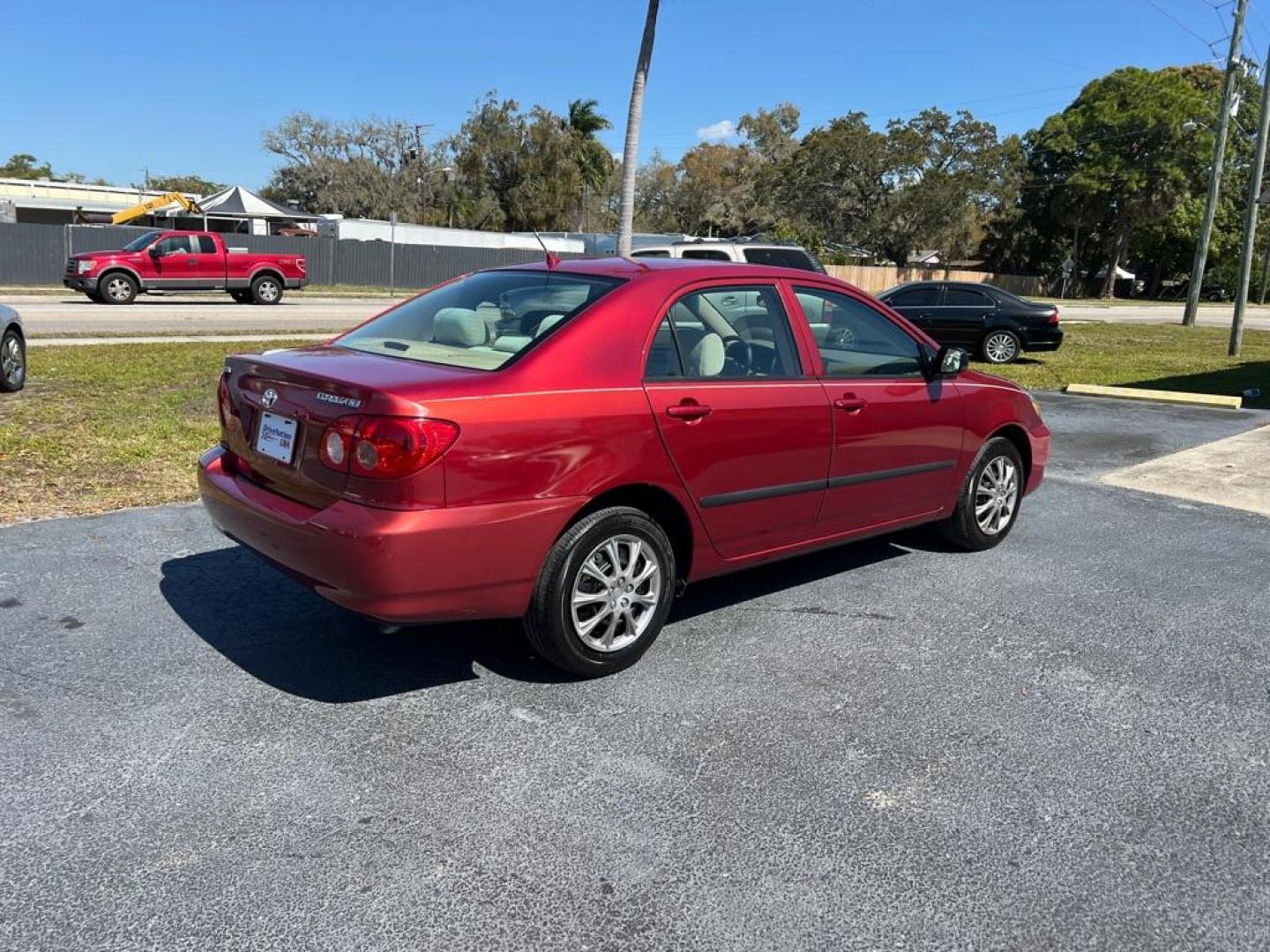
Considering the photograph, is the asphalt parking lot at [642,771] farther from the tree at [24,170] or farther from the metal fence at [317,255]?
the tree at [24,170]

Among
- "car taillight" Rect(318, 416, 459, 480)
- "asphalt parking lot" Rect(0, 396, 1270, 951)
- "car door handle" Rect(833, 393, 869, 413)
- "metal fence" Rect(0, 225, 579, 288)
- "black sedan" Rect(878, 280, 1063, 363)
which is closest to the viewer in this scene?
"asphalt parking lot" Rect(0, 396, 1270, 951)

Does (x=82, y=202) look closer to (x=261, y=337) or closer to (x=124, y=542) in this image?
(x=261, y=337)

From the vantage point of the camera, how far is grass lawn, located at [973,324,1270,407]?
15.0m

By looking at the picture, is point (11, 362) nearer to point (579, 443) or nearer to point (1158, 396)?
point (579, 443)

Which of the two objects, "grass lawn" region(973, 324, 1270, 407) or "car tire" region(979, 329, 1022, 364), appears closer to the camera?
"grass lawn" region(973, 324, 1270, 407)

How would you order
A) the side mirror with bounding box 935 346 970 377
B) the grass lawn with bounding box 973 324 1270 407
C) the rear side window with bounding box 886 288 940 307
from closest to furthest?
the side mirror with bounding box 935 346 970 377, the grass lawn with bounding box 973 324 1270 407, the rear side window with bounding box 886 288 940 307

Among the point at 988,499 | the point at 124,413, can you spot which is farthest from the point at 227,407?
the point at 124,413

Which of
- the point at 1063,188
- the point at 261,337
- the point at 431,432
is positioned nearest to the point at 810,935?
the point at 431,432

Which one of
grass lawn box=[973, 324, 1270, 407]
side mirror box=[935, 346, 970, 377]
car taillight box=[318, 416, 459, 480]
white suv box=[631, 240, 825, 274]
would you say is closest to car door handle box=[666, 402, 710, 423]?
car taillight box=[318, 416, 459, 480]

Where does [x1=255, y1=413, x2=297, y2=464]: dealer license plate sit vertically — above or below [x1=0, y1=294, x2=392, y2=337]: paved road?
below

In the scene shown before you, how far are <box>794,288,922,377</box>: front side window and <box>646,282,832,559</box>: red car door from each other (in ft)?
0.70

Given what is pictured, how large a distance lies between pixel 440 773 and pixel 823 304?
2852 mm

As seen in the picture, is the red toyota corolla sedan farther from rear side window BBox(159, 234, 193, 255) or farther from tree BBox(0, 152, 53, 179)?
tree BBox(0, 152, 53, 179)

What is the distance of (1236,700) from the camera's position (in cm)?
389
